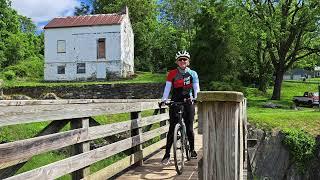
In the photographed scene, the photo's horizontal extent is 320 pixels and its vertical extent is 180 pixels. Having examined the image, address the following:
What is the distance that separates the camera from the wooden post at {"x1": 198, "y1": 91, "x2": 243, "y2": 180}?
123 inches

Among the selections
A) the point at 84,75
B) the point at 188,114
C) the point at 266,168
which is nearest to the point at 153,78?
the point at 84,75

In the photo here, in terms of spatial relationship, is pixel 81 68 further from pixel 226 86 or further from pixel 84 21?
pixel 226 86

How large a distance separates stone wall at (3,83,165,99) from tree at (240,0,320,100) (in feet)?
30.8

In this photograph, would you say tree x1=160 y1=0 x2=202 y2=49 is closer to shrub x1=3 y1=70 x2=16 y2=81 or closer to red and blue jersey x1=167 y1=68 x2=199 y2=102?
shrub x1=3 y1=70 x2=16 y2=81

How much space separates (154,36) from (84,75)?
16.9m

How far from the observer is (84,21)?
4750 centimetres

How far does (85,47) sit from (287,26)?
20425 millimetres

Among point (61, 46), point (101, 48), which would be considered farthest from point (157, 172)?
point (61, 46)

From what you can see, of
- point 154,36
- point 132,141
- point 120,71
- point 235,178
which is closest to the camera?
point 235,178

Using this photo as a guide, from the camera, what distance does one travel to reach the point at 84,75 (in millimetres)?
47938

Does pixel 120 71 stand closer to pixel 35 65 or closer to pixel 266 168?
pixel 35 65

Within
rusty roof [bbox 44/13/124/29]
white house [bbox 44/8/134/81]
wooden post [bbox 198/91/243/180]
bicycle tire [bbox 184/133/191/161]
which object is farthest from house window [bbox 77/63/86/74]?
wooden post [bbox 198/91/243/180]

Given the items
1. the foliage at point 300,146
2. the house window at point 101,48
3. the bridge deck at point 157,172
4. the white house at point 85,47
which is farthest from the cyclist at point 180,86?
the house window at point 101,48

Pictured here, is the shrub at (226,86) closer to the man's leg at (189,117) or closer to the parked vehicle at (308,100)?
the parked vehicle at (308,100)
